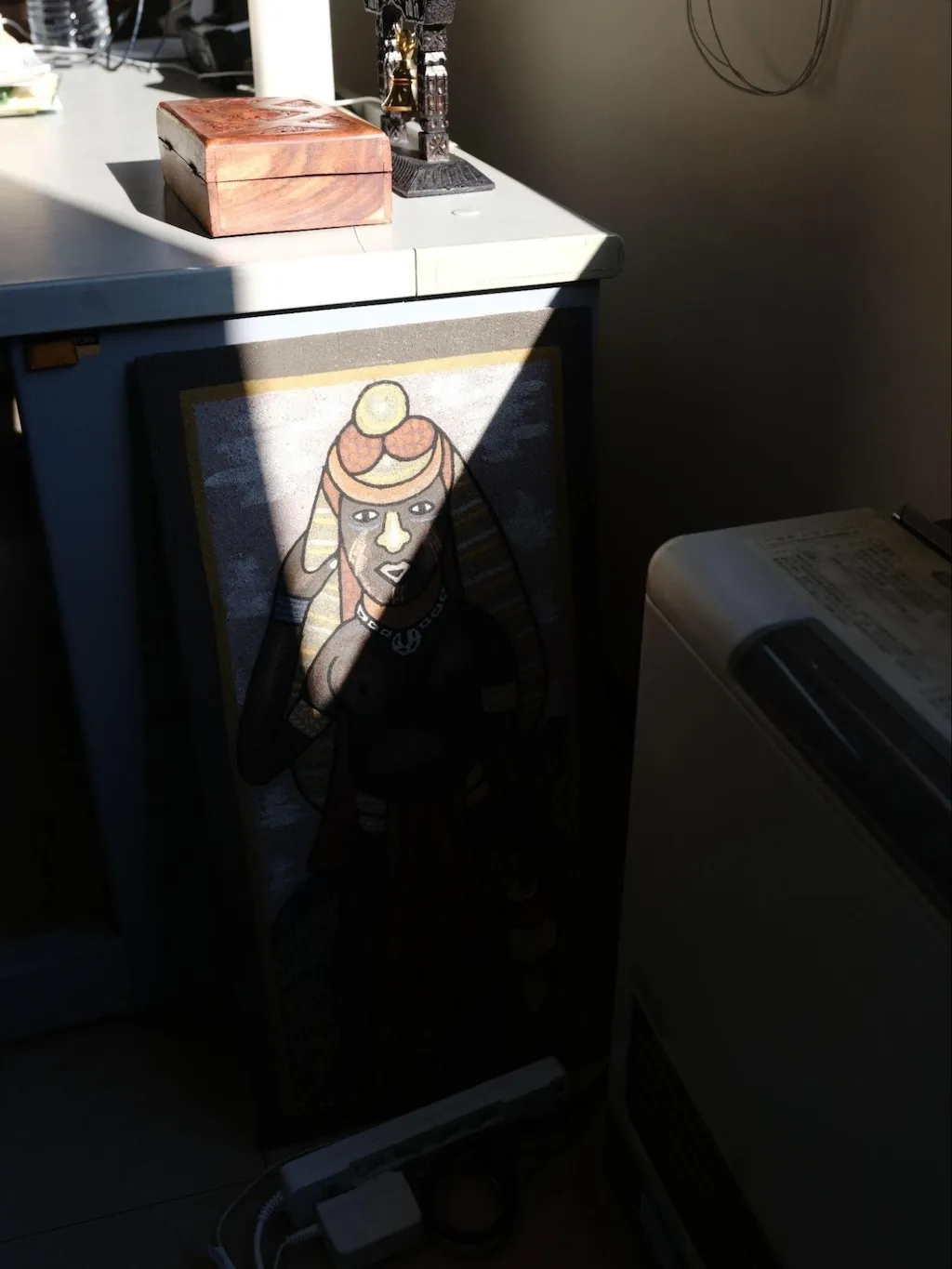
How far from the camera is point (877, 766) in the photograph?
27.2 inches

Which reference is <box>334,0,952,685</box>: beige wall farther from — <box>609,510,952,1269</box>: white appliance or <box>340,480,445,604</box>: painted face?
<box>340,480,445,604</box>: painted face

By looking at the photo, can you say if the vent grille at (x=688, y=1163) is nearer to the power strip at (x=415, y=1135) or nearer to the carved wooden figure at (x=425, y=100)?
the power strip at (x=415, y=1135)

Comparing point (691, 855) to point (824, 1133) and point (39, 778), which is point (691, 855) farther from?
point (39, 778)

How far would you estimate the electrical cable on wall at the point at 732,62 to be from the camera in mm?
1148

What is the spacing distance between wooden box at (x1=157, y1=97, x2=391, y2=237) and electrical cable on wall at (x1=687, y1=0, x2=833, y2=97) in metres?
0.41

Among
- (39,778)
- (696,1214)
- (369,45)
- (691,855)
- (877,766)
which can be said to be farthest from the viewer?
(369,45)

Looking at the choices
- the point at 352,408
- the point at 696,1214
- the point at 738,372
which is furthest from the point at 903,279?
the point at 696,1214

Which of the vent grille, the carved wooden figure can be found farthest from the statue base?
the vent grille

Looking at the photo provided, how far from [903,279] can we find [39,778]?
1138 millimetres

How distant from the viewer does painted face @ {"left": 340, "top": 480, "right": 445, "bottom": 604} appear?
1178mm

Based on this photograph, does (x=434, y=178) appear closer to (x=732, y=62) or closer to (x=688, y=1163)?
(x=732, y=62)

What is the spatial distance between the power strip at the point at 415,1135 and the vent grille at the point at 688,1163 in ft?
0.56

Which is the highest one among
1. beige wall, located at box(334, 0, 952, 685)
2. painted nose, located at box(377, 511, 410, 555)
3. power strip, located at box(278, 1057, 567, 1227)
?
beige wall, located at box(334, 0, 952, 685)

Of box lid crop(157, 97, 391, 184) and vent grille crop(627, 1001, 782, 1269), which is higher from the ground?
box lid crop(157, 97, 391, 184)
